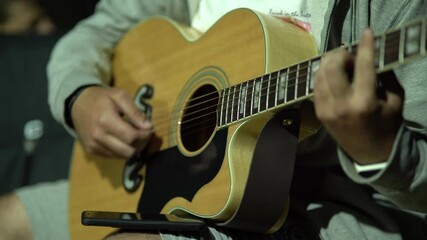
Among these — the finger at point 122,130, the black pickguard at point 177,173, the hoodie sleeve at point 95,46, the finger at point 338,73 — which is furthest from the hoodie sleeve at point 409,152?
the hoodie sleeve at point 95,46

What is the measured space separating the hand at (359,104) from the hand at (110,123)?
436 mm

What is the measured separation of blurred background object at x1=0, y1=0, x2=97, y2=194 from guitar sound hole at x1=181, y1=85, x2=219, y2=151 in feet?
2.28

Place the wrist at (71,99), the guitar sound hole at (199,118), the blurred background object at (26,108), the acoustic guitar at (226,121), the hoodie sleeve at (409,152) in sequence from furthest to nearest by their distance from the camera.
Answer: the blurred background object at (26,108), the wrist at (71,99), the guitar sound hole at (199,118), the acoustic guitar at (226,121), the hoodie sleeve at (409,152)

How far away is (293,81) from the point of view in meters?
0.77

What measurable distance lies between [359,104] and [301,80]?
0.10 m

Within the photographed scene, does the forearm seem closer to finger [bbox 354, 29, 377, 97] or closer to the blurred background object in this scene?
finger [bbox 354, 29, 377, 97]

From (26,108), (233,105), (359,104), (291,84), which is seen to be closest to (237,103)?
(233,105)

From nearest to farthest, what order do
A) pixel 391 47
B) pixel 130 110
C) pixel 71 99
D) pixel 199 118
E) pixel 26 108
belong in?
pixel 391 47 < pixel 199 118 < pixel 130 110 < pixel 71 99 < pixel 26 108

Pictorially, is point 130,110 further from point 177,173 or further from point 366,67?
point 366,67

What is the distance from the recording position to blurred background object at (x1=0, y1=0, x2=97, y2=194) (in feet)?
5.29

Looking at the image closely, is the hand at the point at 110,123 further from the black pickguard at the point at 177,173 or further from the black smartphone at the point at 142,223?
the black smartphone at the point at 142,223

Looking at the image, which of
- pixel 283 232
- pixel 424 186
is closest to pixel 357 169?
pixel 424 186

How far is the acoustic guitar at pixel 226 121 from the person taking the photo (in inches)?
33.2

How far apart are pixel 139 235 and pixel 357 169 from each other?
0.32 m
